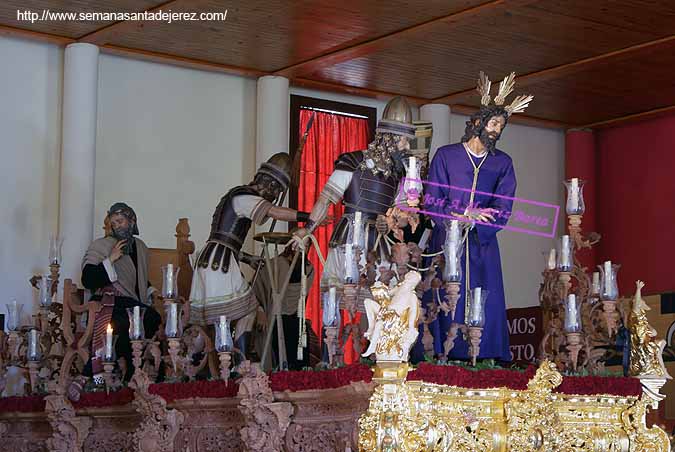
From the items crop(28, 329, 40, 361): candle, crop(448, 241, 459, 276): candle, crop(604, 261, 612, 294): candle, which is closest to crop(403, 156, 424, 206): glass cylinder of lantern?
crop(448, 241, 459, 276): candle

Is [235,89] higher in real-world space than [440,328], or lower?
higher

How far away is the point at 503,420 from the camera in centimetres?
655

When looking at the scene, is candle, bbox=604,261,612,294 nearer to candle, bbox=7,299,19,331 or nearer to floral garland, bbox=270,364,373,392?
floral garland, bbox=270,364,373,392

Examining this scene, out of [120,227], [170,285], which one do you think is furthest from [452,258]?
[120,227]

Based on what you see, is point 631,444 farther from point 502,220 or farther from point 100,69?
point 100,69

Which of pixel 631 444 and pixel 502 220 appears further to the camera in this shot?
pixel 502 220

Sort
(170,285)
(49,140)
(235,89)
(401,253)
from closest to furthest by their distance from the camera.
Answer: (401,253) → (170,285) → (49,140) → (235,89)

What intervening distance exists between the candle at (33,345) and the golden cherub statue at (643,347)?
13.9 ft

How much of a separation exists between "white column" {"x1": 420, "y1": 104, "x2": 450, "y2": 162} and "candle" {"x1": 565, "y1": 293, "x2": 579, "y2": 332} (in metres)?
5.57

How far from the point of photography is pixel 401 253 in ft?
22.3

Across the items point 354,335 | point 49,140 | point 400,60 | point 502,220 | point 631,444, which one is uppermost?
point 400,60

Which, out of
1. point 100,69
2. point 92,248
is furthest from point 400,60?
point 92,248

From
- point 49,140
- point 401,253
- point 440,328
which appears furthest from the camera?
point 49,140

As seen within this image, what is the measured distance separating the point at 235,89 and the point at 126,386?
4.13 meters
